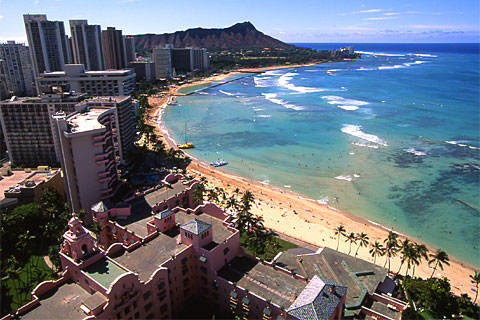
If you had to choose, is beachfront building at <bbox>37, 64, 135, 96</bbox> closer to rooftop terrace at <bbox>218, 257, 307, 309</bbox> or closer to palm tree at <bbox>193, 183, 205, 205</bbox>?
palm tree at <bbox>193, 183, 205, 205</bbox>

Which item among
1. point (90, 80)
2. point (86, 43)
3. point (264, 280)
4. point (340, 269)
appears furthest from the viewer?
point (86, 43)

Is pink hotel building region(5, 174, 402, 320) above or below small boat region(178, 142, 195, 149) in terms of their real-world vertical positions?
above

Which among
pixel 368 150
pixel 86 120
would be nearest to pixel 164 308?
pixel 86 120

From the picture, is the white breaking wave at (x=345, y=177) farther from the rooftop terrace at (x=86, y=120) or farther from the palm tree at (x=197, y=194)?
the rooftop terrace at (x=86, y=120)

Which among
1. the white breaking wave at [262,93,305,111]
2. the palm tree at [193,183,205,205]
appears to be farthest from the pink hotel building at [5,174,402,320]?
the white breaking wave at [262,93,305,111]

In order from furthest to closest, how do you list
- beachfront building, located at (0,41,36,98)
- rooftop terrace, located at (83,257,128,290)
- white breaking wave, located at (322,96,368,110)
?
white breaking wave, located at (322,96,368,110)
beachfront building, located at (0,41,36,98)
rooftop terrace, located at (83,257,128,290)

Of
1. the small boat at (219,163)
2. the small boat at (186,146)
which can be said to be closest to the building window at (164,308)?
the small boat at (219,163)

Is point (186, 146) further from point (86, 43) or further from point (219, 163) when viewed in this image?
point (86, 43)
